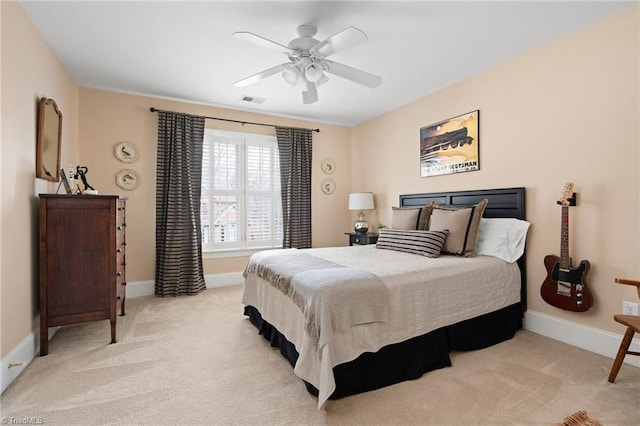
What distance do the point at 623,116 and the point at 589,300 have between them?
140cm

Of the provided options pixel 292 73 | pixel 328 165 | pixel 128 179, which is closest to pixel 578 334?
pixel 292 73

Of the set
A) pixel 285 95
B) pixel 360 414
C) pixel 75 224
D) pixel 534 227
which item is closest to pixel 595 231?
pixel 534 227

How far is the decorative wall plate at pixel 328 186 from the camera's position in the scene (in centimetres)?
527

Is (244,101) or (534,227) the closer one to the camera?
(534,227)

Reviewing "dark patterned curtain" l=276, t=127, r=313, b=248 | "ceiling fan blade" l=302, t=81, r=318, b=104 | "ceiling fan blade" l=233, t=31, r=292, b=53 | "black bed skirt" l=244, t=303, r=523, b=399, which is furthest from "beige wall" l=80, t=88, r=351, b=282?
"ceiling fan blade" l=233, t=31, r=292, b=53

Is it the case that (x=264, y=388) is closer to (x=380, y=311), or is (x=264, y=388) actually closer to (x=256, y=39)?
(x=380, y=311)

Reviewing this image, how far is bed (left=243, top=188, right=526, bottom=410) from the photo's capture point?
5.98ft

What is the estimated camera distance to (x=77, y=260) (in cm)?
250

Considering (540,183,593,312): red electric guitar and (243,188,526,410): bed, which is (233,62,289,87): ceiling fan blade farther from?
(540,183,593,312): red electric guitar

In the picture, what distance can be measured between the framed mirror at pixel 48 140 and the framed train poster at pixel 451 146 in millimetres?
3894

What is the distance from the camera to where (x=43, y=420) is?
5.43 feet

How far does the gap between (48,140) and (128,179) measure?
1.26 meters

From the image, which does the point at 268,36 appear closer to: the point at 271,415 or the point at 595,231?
the point at 271,415

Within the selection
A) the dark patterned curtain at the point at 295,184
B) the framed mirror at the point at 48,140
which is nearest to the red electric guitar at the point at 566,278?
the dark patterned curtain at the point at 295,184
